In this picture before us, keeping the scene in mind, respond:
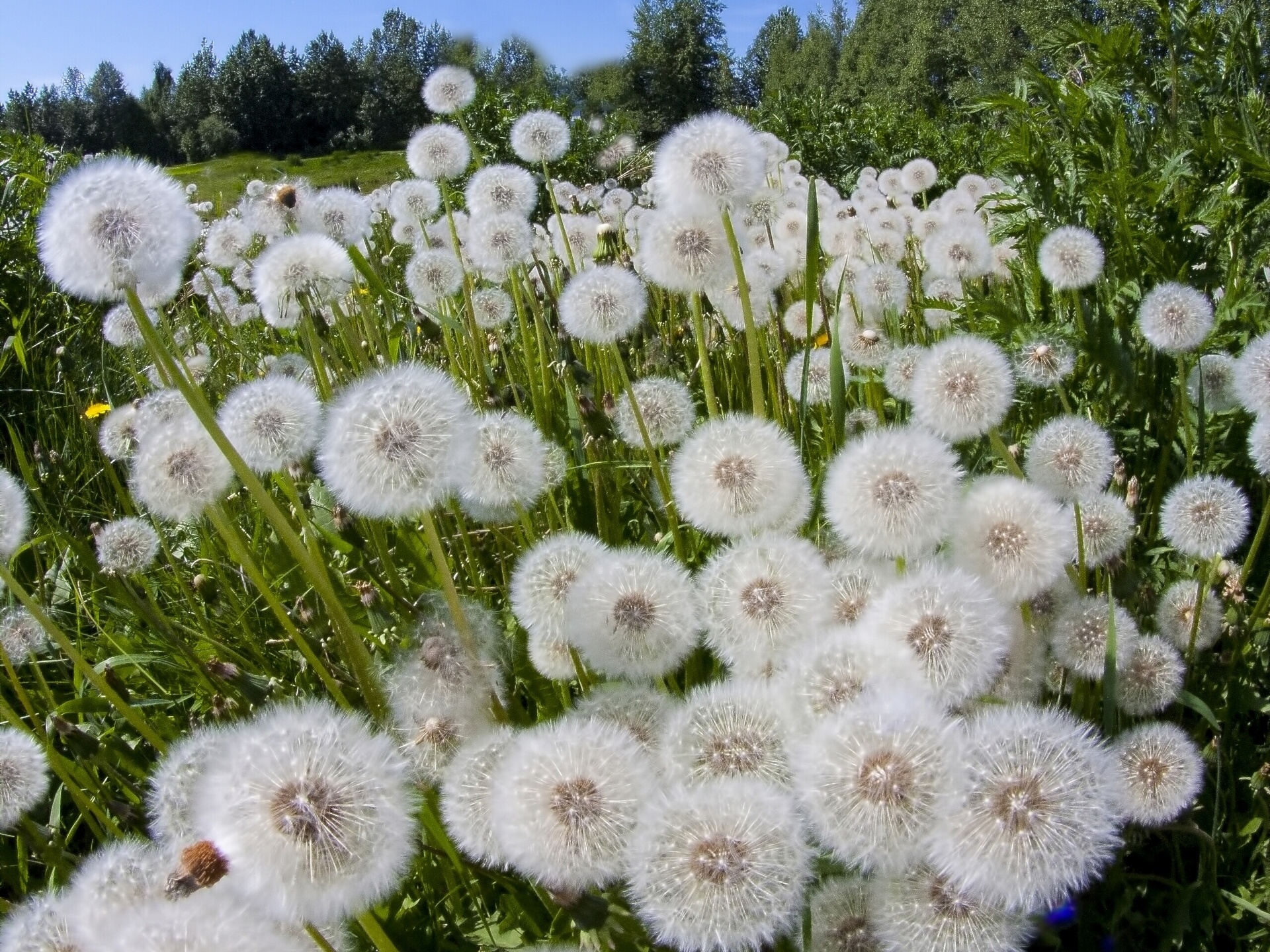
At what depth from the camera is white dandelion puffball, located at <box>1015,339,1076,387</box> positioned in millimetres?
2197

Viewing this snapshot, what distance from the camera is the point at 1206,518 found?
6.40 feet

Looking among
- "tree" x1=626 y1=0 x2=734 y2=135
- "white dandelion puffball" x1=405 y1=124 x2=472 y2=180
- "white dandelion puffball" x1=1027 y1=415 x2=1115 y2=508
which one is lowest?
"white dandelion puffball" x1=1027 y1=415 x2=1115 y2=508

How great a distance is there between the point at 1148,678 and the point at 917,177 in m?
4.18

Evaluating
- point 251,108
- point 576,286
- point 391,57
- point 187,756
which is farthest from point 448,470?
point 391,57

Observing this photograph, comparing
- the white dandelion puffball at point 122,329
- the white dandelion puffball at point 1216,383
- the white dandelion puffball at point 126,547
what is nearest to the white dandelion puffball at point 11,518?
the white dandelion puffball at point 126,547

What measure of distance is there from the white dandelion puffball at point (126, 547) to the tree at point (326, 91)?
79082 millimetres

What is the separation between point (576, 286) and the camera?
2518 millimetres

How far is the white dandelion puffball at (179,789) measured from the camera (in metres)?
1.29

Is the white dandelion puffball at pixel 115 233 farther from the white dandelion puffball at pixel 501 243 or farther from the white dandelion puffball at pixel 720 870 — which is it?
the white dandelion puffball at pixel 501 243

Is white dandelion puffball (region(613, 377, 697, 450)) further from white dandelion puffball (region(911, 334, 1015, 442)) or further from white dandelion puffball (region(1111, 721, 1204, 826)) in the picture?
white dandelion puffball (region(1111, 721, 1204, 826))

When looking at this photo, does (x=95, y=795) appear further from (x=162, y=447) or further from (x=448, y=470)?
(x=448, y=470)

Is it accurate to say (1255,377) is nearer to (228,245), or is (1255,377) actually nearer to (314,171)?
(228,245)

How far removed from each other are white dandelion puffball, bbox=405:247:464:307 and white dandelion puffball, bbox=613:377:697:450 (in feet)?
3.98

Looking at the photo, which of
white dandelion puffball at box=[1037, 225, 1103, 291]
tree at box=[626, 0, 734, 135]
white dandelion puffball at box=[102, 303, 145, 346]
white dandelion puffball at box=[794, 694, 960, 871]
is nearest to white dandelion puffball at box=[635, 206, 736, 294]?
white dandelion puffball at box=[1037, 225, 1103, 291]
